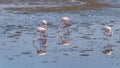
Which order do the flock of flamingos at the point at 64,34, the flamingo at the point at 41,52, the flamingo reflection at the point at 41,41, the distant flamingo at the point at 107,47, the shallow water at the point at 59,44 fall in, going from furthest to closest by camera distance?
1. the flock of flamingos at the point at 64,34
2. the flamingo reflection at the point at 41,41
3. the distant flamingo at the point at 107,47
4. the flamingo at the point at 41,52
5. the shallow water at the point at 59,44

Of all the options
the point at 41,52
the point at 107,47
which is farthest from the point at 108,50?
the point at 41,52

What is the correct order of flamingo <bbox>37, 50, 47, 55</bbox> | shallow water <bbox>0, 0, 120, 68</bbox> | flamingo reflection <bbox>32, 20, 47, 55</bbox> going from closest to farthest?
shallow water <bbox>0, 0, 120, 68</bbox>, flamingo <bbox>37, 50, 47, 55</bbox>, flamingo reflection <bbox>32, 20, 47, 55</bbox>

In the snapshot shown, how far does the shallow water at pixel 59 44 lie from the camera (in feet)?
51.8

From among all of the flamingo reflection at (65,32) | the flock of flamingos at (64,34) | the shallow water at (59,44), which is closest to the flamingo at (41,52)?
the flock of flamingos at (64,34)

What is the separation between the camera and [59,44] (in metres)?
19.2

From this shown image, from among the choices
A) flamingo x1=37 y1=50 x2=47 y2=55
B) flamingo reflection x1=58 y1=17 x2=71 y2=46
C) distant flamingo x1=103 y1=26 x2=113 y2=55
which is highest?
flamingo x1=37 y1=50 x2=47 y2=55

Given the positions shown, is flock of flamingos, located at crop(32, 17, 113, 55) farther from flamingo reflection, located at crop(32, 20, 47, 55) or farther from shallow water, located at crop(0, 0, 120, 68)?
shallow water, located at crop(0, 0, 120, 68)

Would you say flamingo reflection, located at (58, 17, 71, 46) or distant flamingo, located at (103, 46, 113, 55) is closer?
distant flamingo, located at (103, 46, 113, 55)

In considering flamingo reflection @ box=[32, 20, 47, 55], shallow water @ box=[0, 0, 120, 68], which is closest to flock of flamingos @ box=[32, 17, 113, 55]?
flamingo reflection @ box=[32, 20, 47, 55]

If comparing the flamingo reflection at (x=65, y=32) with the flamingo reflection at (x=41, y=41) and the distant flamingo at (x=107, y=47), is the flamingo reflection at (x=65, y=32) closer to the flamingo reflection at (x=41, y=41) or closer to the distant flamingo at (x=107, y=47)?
the flamingo reflection at (x=41, y=41)

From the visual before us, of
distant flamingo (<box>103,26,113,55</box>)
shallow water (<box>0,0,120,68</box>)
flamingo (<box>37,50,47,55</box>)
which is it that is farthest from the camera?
distant flamingo (<box>103,26,113,55</box>)

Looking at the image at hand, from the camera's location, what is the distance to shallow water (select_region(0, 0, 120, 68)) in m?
15.8

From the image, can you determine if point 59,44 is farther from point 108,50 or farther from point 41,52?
point 108,50

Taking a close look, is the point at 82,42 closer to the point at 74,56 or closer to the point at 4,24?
the point at 74,56
